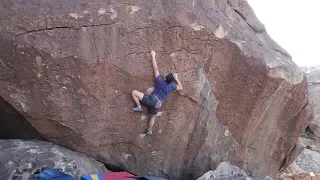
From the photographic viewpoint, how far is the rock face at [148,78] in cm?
533

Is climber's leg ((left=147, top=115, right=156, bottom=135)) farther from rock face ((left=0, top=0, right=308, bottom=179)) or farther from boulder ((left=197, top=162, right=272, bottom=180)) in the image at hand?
boulder ((left=197, top=162, right=272, bottom=180))

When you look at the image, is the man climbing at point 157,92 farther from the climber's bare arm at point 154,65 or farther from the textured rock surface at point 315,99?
the textured rock surface at point 315,99

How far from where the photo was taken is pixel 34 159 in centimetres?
541

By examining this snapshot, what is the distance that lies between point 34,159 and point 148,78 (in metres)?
2.07

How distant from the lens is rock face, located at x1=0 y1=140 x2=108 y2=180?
17.3 ft

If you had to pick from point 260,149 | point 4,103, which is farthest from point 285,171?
point 4,103

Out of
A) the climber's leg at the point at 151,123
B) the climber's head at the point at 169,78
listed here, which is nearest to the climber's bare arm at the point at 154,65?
the climber's head at the point at 169,78

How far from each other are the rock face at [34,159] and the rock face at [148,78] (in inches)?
10.3

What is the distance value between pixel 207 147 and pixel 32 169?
10.3ft

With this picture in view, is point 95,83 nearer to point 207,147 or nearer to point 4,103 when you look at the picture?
point 4,103

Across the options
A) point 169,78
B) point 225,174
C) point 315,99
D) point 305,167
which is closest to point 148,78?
point 169,78

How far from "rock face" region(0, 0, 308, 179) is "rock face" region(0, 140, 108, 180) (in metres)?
0.26

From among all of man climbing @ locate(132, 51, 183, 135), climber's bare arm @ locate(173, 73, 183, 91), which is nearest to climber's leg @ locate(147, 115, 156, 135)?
man climbing @ locate(132, 51, 183, 135)

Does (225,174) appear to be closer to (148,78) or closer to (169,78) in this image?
(169,78)
